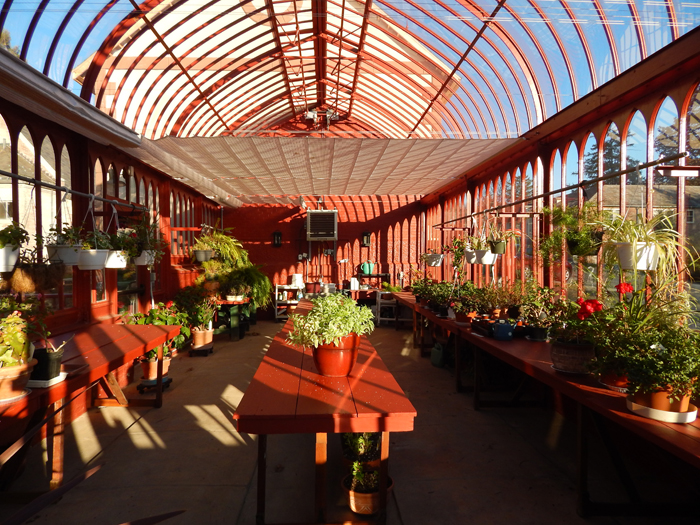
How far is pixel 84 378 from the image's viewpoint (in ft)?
9.99

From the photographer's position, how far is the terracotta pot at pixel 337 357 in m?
2.88

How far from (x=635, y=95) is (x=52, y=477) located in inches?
201

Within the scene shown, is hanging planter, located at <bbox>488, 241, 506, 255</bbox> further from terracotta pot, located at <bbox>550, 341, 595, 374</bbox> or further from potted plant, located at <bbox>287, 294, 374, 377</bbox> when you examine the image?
potted plant, located at <bbox>287, 294, 374, 377</bbox>

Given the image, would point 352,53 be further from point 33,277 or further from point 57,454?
point 57,454

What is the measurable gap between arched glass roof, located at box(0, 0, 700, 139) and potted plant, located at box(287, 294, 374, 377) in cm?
238

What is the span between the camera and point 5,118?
3.81 metres

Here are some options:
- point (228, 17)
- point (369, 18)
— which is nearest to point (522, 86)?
point (369, 18)

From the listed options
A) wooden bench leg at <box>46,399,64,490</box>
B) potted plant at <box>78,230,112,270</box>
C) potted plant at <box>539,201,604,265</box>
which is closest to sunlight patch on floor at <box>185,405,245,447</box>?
wooden bench leg at <box>46,399,64,490</box>

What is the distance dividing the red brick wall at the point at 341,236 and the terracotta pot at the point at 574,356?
8.76 meters

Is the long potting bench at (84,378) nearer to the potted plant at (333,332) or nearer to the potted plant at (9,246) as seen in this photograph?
the potted plant at (9,246)

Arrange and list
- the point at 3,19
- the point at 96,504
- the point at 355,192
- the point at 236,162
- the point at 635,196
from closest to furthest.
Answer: the point at 96,504 → the point at 3,19 → the point at 635,196 → the point at 236,162 → the point at 355,192

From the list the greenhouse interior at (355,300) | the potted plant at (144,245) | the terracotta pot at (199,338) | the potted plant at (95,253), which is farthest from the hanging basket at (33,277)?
the terracotta pot at (199,338)

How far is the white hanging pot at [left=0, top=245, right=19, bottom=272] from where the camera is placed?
2.81m

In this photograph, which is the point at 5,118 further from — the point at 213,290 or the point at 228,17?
the point at 213,290
